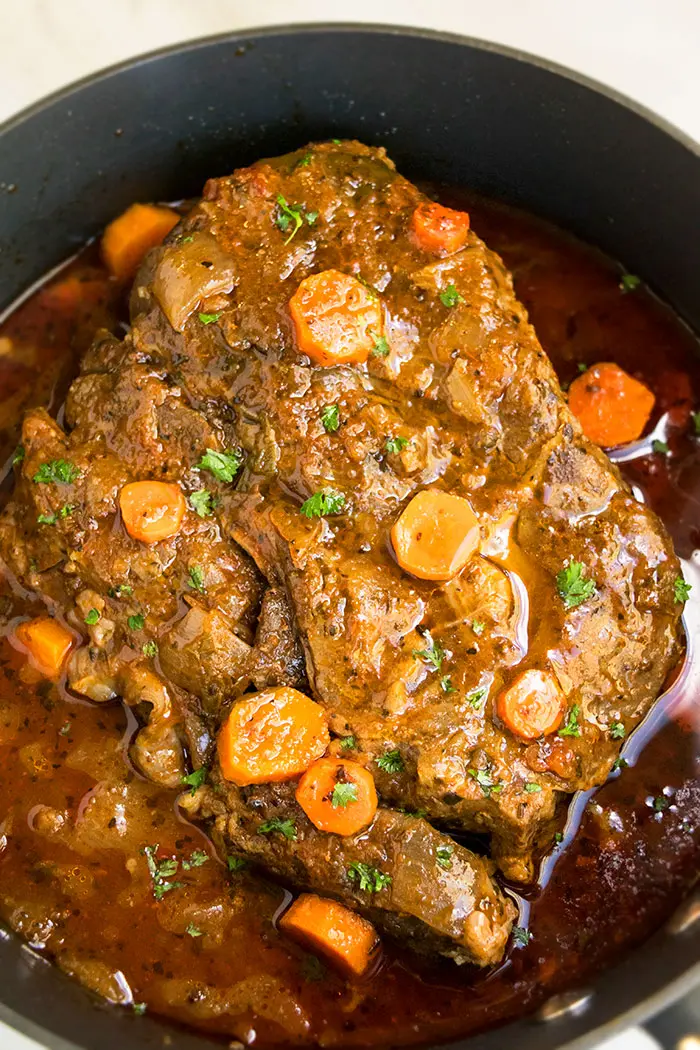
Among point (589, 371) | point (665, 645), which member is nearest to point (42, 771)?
point (665, 645)

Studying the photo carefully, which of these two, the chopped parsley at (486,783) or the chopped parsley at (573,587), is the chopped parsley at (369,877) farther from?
the chopped parsley at (573,587)

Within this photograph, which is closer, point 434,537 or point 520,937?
point 434,537

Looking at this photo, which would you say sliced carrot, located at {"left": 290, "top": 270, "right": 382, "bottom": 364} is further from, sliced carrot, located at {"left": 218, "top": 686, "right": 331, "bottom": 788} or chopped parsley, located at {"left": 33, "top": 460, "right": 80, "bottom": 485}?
sliced carrot, located at {"left": 218, "top": 686, "right": 331, "bottom": 788}

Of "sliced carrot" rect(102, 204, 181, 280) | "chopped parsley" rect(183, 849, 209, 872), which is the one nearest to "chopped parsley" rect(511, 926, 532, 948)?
"chopped parsley" rect(183, 849, 209, 872)

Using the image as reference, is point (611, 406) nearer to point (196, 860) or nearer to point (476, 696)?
point (476, 696)

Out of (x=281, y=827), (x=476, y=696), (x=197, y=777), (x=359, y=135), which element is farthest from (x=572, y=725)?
(x=359, y=135)
